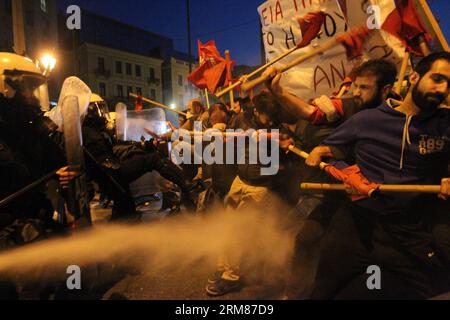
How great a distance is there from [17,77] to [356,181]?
116 inches

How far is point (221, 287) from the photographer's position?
3.27m

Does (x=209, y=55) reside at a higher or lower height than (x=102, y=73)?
lower

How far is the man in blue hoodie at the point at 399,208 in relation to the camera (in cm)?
204

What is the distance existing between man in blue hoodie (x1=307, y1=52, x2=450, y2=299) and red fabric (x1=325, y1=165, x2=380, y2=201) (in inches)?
2.2

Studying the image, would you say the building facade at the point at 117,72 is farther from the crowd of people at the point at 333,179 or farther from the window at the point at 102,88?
the crowd of people at the point at 333,179

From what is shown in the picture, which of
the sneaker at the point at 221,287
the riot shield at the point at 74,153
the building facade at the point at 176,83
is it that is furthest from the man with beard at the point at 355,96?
the building facade at the point at 176,83

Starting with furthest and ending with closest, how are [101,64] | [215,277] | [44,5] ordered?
[101,64], [44,5], [215,277]

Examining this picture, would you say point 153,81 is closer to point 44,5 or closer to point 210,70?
point 44,5

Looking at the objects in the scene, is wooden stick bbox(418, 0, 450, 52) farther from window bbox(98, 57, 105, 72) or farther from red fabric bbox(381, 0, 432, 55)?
window bbox(98, 57, 105, 72)

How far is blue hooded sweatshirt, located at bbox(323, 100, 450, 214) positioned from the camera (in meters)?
2.04

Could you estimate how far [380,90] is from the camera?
2.49 meters

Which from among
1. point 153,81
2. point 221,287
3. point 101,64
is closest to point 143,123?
point 221,287
